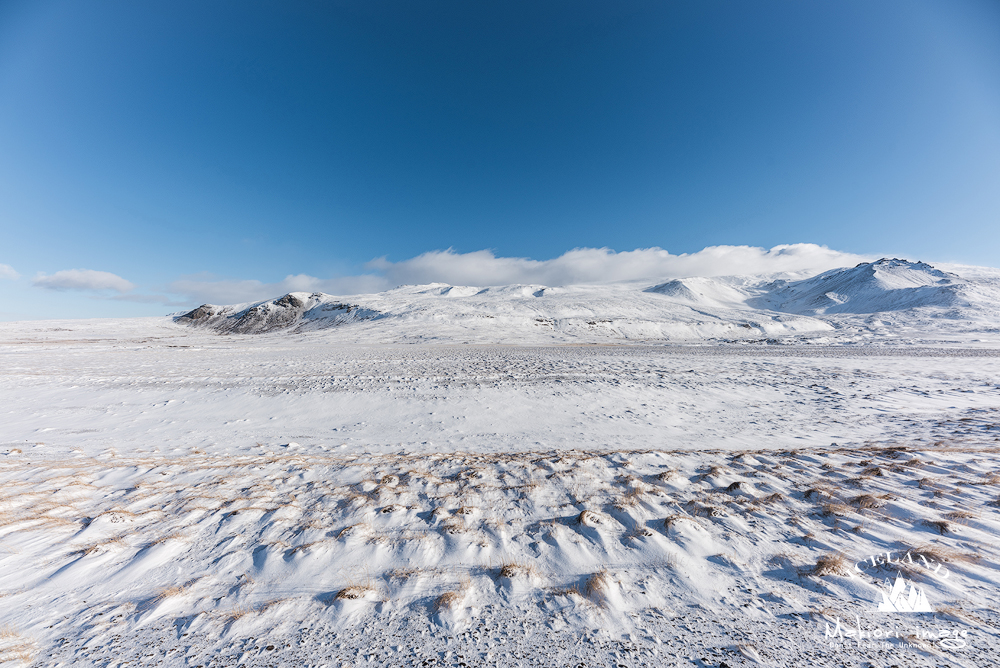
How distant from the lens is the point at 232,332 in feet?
245

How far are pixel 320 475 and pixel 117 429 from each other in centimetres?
712

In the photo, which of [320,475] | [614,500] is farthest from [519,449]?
[320,475]

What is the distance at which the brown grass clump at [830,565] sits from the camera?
132 inches

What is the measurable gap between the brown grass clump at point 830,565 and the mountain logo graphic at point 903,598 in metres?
0.29

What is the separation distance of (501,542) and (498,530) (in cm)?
24

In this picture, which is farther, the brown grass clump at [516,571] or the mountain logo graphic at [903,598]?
the brown grass clump at [516,571]

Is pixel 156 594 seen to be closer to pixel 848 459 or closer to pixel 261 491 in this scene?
pixel 261 491

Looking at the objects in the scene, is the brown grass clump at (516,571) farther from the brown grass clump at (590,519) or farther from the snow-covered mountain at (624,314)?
the snow-covered mountain at (624,314)

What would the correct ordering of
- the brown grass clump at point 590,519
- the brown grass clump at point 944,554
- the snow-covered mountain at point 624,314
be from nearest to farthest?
the brown grass clump at point 944,554 < the brown grass clump at point 590,519 < the snow-covered mountain at point 624,314

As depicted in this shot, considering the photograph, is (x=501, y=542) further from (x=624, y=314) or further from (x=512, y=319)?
(x=624, y=314)

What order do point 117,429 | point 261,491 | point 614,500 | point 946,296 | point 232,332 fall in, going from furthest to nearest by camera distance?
point 232,332 < point 946,296 < point 117,429 < point 261,491 < point 614,500

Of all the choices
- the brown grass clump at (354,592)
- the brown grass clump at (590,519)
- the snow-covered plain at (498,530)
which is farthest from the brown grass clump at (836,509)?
the brown grass clump at (354,592)

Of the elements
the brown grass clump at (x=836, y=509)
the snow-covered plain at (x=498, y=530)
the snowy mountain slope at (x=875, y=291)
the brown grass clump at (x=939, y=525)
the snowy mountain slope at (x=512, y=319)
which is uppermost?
the snowy mountain slope at (x=875, y=291)

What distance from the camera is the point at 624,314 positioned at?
63031 mm
